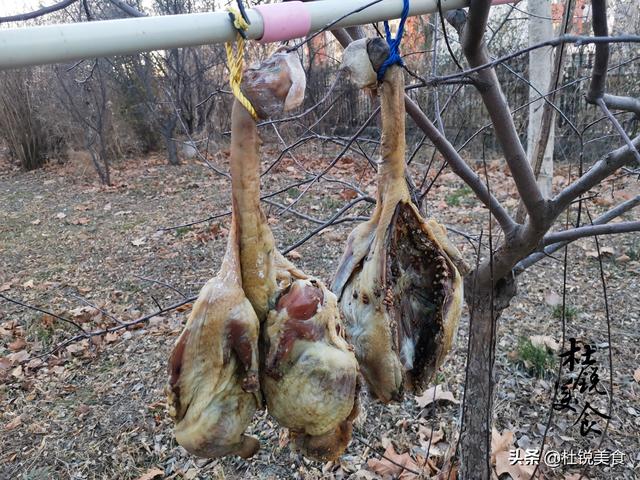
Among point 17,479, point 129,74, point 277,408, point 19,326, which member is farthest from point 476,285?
point 129,74

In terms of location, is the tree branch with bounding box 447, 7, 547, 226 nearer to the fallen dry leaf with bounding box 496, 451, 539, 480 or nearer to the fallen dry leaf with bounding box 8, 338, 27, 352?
the fallen dry leaf with bounding box 496, 451, 539, 480

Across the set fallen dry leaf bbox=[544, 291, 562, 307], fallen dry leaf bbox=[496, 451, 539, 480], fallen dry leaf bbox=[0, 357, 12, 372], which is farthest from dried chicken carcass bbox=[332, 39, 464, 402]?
fallen dry leaf bbox=[0, 357, 12, 372]

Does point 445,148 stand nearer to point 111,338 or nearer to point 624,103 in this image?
point 624,103

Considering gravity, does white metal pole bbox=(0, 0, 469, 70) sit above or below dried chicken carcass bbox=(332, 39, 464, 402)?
above

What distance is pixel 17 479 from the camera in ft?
9.35

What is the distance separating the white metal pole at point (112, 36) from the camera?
1.93ft

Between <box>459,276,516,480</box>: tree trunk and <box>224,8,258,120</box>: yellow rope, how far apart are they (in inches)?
48.3

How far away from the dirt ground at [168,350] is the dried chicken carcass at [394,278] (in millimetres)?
882

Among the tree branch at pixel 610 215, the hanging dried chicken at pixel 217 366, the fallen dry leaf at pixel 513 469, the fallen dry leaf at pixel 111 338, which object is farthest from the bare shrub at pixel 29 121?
the hanging dried chicken at pixel 217 366

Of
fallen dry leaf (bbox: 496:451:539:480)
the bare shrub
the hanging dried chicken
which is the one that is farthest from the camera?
the bare shrub

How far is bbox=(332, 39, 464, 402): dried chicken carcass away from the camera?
3.12 feet

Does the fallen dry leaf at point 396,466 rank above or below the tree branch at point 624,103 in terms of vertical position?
below

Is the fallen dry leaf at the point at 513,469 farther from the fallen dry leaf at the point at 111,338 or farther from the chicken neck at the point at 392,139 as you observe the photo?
the fallen dry leaf at the point at 111,338

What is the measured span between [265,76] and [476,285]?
1295 mm
